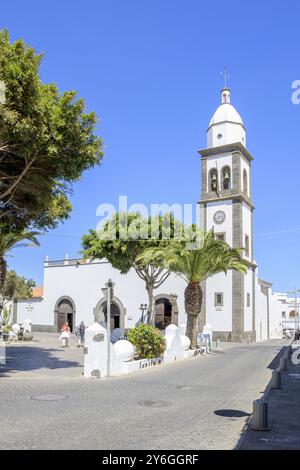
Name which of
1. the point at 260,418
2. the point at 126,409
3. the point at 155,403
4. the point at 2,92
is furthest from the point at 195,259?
the point at 260,418

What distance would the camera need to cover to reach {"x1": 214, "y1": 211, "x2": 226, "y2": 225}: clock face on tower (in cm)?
4088

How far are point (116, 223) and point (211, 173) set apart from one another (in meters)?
15.7

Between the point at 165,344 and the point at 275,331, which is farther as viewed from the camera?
the point at 275,331

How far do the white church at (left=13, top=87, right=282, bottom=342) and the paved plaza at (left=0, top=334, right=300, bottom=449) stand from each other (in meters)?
21.5

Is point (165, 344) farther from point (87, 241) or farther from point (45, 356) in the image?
point (87, 241)

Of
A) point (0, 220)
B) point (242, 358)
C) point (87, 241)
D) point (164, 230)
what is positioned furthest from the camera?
point (87, 241)

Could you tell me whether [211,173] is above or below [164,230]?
above

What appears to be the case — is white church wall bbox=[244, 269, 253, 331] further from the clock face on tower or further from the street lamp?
the street lamp

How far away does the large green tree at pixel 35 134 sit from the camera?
494 inches

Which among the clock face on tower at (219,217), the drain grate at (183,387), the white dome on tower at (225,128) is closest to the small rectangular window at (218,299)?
the clock face on tower at (219,217)

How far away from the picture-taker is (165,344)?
21375mm

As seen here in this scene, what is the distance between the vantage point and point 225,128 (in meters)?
42.5

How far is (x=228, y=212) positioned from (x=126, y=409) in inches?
1260
